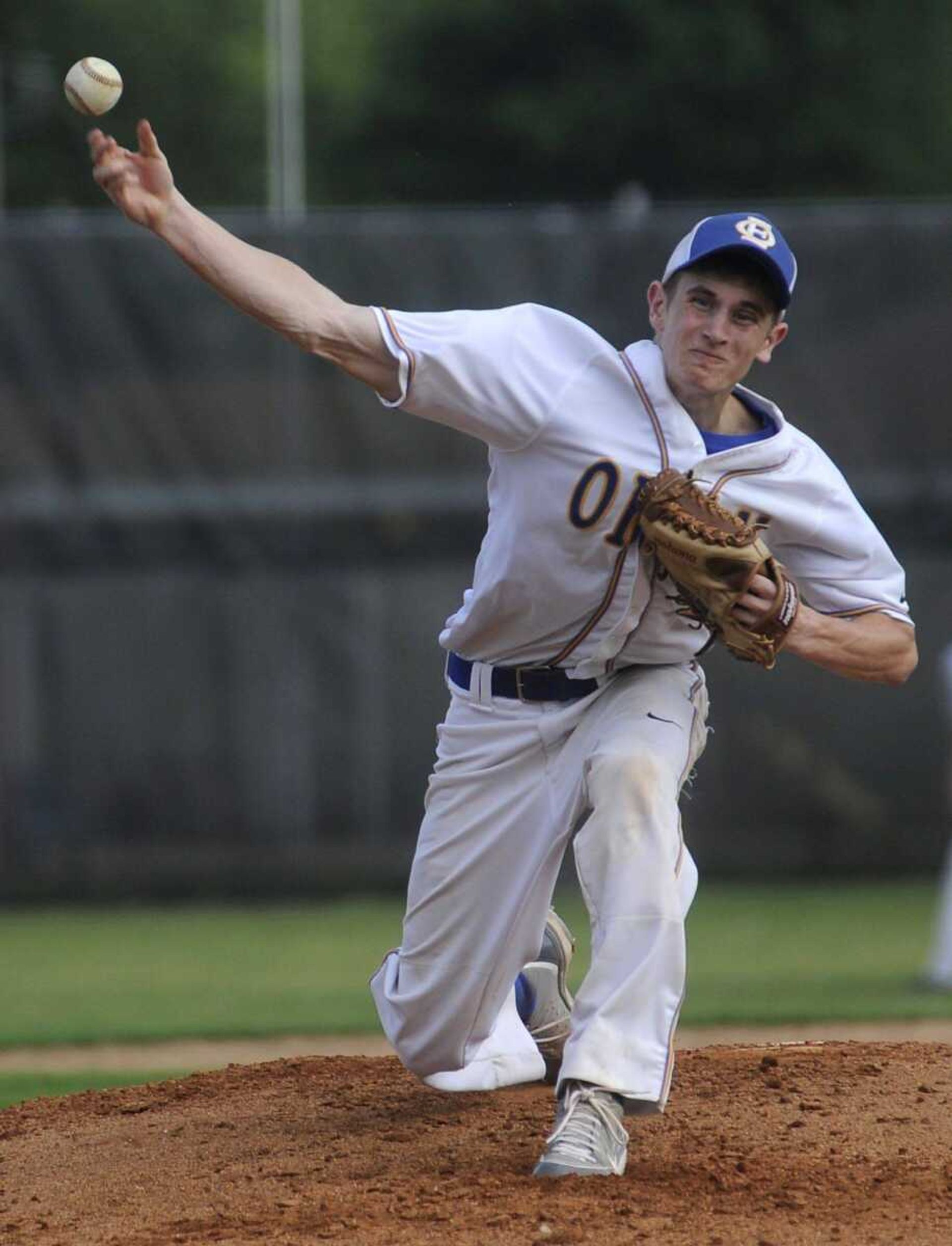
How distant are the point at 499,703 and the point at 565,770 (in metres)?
0.22

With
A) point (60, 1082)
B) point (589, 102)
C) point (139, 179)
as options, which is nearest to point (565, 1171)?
point (139, 179)

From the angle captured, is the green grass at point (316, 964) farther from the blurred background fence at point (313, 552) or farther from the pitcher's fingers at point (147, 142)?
the pitcher's fingers at point (147, 142)

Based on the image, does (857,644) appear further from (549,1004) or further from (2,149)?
(2,149)

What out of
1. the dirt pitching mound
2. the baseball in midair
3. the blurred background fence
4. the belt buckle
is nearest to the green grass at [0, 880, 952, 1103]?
the blurred background fence

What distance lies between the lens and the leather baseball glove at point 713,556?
135 inches

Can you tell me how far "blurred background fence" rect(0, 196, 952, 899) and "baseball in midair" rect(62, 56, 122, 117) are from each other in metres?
6.33

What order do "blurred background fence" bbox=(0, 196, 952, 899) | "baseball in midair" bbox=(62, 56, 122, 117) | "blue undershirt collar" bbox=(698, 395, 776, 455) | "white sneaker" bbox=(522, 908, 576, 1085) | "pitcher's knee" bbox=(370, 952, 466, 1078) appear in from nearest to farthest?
"baseball in midair" bbox=(62, 56, 122, 117), "blue undershirt collar" bbox=(698, 395, 776, 455), "pitcher's knee" bbox=(370, 952, 466, 1078), "white sneaker" bbox=(522, 908, 576, 1085), "blurred background fence" bbox=(0, 196, 952, 899)

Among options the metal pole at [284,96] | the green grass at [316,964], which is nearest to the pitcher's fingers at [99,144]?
the green grass at [316,964]

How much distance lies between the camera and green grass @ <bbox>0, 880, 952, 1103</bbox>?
259 inches

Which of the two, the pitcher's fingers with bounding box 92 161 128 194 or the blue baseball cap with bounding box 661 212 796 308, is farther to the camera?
the blue baseball cap with bounding box 661 212 796 308

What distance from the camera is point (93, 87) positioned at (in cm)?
341

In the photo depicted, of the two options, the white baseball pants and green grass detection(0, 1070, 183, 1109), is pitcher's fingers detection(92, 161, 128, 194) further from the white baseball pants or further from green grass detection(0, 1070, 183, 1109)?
green grass detection(0, 1070, 183, 1109)

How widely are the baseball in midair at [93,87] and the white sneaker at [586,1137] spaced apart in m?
1.85

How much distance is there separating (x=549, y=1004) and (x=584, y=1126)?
0.98 metres
